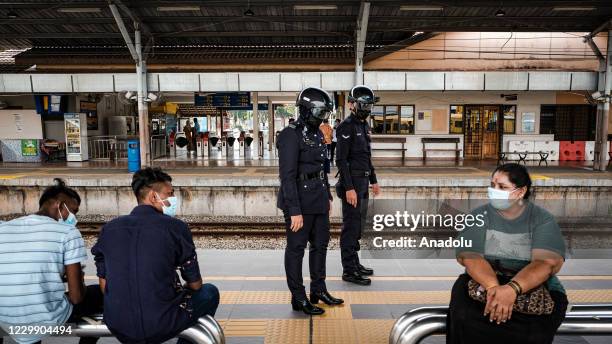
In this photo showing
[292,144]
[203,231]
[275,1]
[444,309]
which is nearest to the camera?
[444,309]

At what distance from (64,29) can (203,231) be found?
377 inches

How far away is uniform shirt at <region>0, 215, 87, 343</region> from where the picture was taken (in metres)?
2.35

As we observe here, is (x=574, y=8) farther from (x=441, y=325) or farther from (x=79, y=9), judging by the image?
(x=79, y=9)

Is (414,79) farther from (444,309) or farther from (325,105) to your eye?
(444,309)

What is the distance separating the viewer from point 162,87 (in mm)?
13609

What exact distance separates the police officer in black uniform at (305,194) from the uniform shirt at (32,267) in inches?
69.3

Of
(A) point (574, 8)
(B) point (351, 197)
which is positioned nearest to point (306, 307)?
(B) point (351, 197)

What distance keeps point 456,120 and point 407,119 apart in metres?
2.08

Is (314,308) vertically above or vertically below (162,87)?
below

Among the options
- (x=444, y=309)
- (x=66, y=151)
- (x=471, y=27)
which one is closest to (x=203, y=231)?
(x=444, y=309)

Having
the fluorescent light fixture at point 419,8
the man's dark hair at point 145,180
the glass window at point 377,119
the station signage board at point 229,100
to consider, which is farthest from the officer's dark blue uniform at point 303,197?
the station signage board at point 229,100

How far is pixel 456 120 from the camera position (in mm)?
18766

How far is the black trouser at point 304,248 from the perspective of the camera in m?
3.85

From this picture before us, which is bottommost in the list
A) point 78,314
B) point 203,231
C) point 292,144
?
point 203,231
